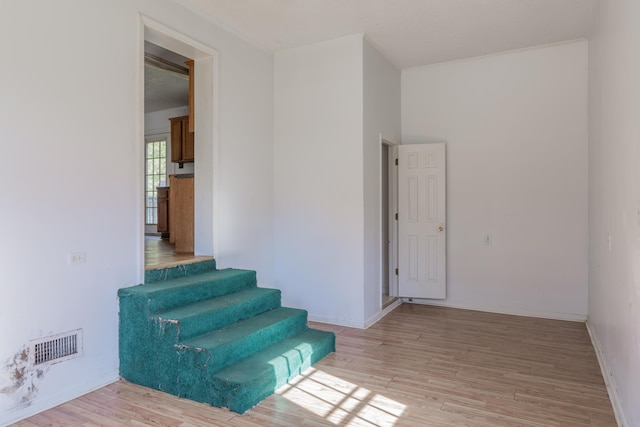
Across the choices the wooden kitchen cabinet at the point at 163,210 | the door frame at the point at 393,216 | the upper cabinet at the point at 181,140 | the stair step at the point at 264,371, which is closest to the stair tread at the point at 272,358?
the stair step at the point at 264,371

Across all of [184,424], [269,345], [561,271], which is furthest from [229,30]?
[561,271]

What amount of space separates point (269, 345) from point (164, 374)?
805mm

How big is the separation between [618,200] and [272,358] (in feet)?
8.43

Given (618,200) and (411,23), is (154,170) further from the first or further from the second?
(618,200)

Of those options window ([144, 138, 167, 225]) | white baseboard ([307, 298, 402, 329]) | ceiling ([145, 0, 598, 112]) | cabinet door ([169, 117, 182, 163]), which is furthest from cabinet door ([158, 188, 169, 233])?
white baseboard ([307, 298, 402, 329])

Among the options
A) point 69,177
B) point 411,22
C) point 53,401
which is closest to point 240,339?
point 53,401

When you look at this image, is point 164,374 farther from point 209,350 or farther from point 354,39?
point 354,39

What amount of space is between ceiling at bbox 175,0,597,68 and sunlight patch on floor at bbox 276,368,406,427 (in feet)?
10.5

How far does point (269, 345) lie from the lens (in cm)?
332

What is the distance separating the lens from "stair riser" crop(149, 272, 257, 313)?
3.06 meters

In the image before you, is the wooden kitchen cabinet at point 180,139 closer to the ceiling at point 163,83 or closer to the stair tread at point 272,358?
the ceiling at point 163,83

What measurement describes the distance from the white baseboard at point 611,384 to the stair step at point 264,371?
81.6 inches

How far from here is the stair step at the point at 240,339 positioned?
2779 mm

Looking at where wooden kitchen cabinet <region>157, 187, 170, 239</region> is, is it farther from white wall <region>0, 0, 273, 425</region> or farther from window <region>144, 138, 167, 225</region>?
white wall <region>0, 0, 273, 425</region>
